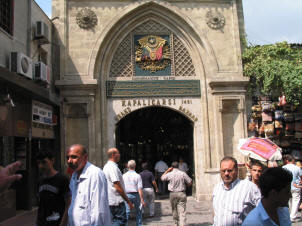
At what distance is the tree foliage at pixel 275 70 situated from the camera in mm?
11023

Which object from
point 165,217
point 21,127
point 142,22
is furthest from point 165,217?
point 142,22

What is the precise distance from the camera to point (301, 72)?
36.2 feet

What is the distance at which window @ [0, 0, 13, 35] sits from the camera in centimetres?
832

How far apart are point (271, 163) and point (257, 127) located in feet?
16.8

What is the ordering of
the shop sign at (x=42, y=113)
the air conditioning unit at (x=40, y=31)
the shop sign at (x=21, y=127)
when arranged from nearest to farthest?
the shop sign at (x=21, y=127) < the air conditioning unit at (x=40, y=31) < the shop sign at (x=42, y=113)

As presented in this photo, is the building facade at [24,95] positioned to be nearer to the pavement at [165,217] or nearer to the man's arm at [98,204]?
the pavement at [165,217]

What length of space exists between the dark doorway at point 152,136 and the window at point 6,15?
24.7 ft

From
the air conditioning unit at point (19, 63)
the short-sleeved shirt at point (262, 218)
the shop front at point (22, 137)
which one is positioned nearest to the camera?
the short-sleeved shirt at point (262, 218)

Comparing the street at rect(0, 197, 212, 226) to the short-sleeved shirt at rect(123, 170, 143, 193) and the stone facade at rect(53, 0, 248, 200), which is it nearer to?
the short-sleeved shirt at rect(123, 170, 143, 193)

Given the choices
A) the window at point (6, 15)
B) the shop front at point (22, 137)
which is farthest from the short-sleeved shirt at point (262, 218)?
the window at point (6, 15)

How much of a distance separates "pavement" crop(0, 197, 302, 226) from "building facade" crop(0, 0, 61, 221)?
12.2 inches

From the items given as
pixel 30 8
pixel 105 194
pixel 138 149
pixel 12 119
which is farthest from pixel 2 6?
pixel 138 149

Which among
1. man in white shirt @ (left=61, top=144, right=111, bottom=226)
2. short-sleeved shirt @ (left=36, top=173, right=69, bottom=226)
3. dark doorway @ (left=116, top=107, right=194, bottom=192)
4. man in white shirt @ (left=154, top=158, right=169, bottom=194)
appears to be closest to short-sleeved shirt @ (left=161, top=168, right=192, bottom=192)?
short-sleeved shirt @ (left=36, top=173, right=69, bottom=226)

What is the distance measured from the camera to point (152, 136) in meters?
18.0
